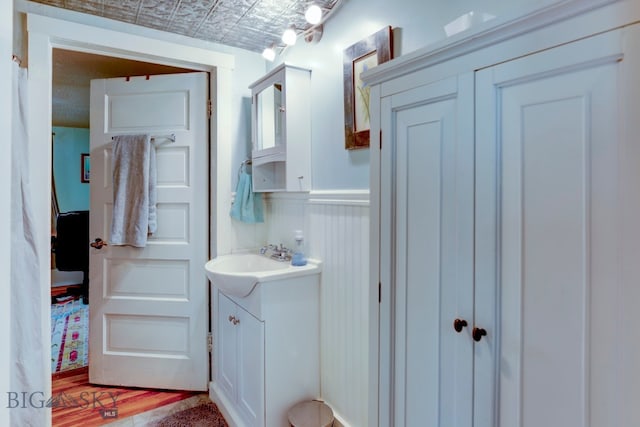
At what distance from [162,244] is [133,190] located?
0.39 meters

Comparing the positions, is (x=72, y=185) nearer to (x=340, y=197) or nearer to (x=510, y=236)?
(x=340, y=197)

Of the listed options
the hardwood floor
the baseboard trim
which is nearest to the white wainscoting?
the baseboard trim

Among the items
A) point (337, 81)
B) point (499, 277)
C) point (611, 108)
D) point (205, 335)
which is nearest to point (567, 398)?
point (499, 277)

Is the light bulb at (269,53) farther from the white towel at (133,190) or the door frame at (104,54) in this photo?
the white towel at (133,190)

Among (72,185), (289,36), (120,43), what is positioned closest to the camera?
(289,36)

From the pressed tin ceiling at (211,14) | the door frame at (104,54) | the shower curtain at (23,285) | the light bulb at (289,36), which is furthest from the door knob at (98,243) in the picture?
the light bulb at (289,36)

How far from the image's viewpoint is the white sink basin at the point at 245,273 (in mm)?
1613

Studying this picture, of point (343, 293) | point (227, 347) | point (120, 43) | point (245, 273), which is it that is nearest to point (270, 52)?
point (120, 43)

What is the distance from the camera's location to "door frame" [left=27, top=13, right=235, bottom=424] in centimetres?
174

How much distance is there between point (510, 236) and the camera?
73 centimetres

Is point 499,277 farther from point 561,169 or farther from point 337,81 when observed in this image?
point 337,81

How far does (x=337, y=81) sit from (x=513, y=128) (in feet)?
3.81

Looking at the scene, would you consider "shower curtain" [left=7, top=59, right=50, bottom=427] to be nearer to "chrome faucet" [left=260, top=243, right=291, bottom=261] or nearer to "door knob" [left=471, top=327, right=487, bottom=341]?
"chrome faucet" [left=260, top=243, right=291, bottom=261]

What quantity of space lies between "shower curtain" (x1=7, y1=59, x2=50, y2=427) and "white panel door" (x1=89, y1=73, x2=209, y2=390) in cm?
68
